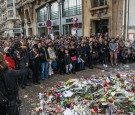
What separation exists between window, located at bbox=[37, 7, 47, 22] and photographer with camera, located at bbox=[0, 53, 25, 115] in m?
32.6

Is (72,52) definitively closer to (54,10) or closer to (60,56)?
(60,56)

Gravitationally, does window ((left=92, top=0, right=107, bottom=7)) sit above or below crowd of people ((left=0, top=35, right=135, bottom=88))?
above

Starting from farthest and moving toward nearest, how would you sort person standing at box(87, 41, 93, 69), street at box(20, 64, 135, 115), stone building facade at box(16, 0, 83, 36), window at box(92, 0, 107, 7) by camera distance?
1. stone building facade at box(16, 0, 83, 36)
2. window at box(92, 0, 107, 7)
3. person standing at box(87, 41, 93, 69)
4. street at box(20, 64, 135, 115)

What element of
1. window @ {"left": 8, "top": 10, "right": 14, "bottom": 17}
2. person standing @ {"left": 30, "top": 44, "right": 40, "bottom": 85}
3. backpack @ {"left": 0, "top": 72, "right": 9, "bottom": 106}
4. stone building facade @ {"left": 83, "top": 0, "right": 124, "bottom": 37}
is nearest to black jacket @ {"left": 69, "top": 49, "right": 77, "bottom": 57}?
person standing @ {"left": 30, "top": 44, "right": 40, "bottom": 85}

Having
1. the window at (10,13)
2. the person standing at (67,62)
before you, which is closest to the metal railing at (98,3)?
the person standing at (67,62)

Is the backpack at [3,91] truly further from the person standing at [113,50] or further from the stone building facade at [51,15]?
the stone building facade at [51,15]

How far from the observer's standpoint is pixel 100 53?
Answer: 594 inches

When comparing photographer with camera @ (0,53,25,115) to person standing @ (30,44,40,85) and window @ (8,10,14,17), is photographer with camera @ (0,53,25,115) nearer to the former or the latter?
person standing @ (30,44,40,85)

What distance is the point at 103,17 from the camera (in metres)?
21.8

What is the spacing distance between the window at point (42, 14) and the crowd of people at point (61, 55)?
862 inches

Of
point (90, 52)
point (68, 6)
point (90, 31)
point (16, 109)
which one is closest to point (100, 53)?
point (90, 52)

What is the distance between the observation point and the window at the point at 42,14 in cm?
3632

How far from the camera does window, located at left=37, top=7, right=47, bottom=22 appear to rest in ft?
119

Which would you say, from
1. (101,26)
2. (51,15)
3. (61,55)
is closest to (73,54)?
(61,55)
